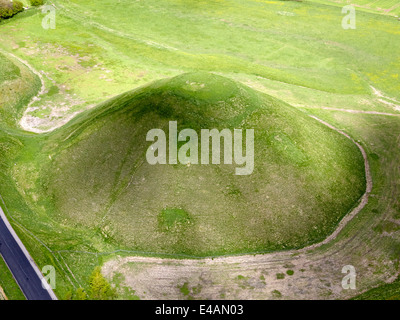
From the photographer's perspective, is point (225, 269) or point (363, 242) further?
point (363, 242)

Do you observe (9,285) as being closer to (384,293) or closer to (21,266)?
(21,266)

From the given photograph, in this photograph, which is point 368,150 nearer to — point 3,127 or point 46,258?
point 46,258

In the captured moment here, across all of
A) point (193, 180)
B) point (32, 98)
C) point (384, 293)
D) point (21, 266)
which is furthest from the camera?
point (32, 98)

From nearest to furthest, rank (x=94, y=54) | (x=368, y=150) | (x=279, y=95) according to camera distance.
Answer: (x=368, y=150), (x=279, y=95), (x=94, y=54)

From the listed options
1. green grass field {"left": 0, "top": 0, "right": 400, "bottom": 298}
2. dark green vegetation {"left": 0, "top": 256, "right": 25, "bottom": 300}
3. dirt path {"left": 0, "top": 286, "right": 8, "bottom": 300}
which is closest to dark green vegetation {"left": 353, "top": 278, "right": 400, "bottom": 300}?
green grass field {"left": 0, "top": 0, "right": 400, "bottom": 298}

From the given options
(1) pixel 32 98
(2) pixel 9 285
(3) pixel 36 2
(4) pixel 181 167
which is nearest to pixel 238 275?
(4) pixel 181 167

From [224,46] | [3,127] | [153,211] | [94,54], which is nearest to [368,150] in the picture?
[153,211]
